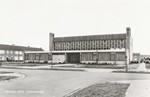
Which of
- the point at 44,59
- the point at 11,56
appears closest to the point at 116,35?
the point at 44,59

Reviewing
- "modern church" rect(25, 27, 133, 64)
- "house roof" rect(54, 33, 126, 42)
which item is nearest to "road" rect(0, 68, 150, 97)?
"modern church" rect(25, 27, 133, 64)

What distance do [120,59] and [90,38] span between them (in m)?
17.3

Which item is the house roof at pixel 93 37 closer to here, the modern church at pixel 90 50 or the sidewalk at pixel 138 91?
the modern church at pixel 90 50

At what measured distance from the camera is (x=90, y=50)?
52500 mm

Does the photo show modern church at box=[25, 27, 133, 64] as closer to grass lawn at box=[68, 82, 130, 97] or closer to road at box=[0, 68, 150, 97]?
road at box=[0, 68, 150, 97]

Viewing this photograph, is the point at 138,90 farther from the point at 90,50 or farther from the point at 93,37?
the point at 93,37

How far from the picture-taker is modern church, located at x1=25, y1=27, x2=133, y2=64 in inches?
1959

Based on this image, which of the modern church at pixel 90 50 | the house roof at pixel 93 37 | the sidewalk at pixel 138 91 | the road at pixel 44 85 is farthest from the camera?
the house roof at pixel 93 37

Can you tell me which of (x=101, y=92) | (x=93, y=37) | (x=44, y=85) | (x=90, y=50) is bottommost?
(x=44, y=85)

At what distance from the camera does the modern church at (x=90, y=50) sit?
4975cm

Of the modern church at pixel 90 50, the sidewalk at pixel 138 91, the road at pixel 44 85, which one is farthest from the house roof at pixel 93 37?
the sidewalk at pixel 138 91

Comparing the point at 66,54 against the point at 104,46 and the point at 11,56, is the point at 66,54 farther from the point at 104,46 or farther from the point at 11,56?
the point at 11,56

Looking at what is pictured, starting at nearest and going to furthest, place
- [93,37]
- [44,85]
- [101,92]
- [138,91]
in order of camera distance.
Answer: [101,92] < [138,91] < [44,85] < [93,37]

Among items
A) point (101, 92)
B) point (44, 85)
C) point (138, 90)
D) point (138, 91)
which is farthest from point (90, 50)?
point (101, 92)
